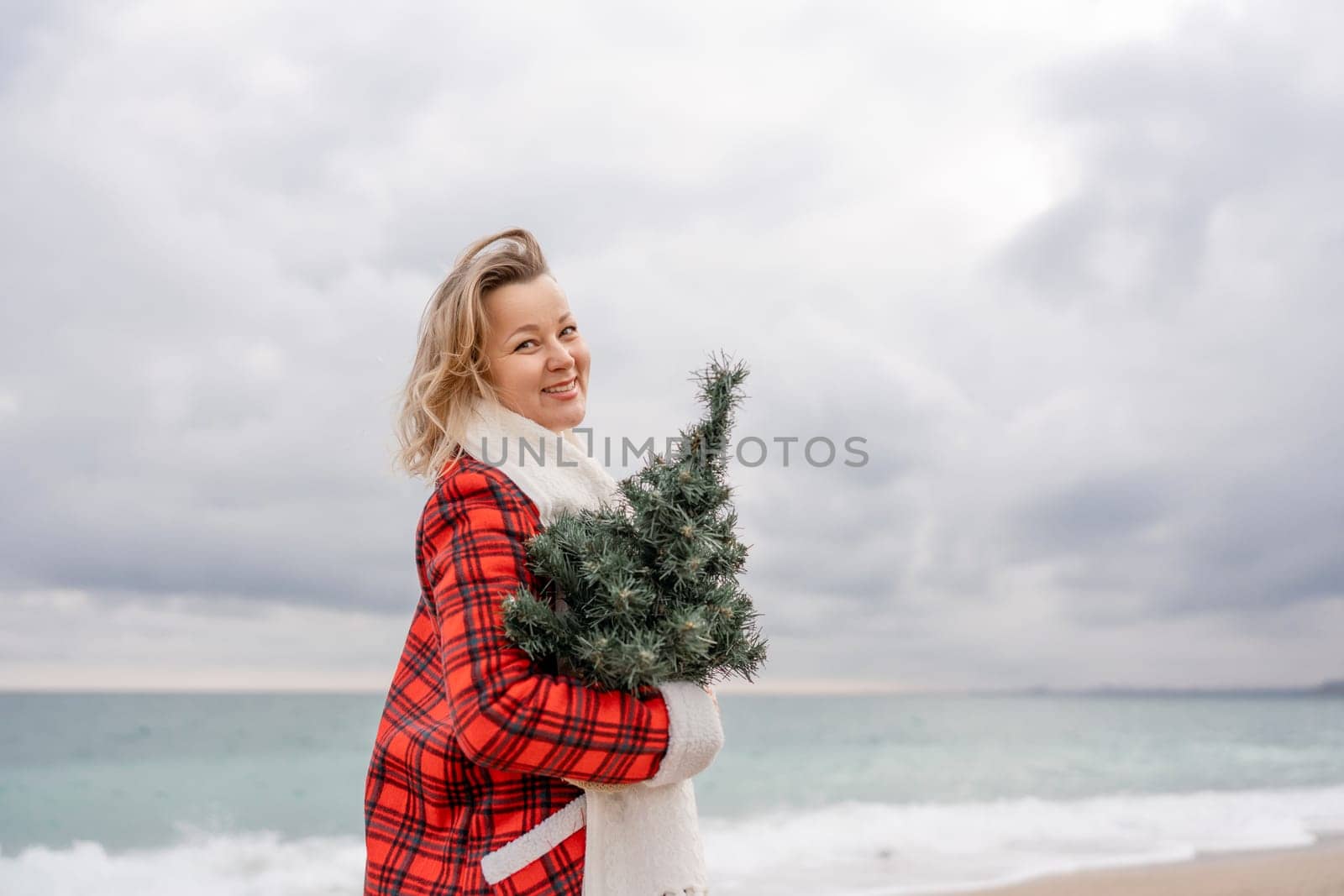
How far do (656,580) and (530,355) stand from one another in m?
0.55

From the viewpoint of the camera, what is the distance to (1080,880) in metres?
8.09

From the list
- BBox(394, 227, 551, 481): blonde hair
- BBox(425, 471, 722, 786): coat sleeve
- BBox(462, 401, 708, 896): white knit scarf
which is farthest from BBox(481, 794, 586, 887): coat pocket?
BBox(394, 227, 551, 481): blonde hair

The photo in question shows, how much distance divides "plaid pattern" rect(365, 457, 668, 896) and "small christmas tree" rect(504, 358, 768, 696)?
4cm

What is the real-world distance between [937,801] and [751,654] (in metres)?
14.1

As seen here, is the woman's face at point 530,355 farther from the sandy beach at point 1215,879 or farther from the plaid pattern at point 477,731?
the sandy beach at point 1215,879

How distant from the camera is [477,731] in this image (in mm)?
1427

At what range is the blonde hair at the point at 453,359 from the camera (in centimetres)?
185

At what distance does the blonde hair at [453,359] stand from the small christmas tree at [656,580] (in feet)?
1.22

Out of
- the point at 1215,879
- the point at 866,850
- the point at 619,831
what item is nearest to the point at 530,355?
the point at 619,831

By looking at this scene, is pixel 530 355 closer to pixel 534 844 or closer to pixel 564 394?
pixel 564 394

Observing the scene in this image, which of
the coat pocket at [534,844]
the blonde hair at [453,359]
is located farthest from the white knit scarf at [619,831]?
the blonde hair at [453,359]

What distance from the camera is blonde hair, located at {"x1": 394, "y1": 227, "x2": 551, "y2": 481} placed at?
6.07ft

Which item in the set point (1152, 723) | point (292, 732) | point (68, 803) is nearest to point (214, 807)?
point (68, 803)

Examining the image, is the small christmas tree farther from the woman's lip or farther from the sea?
the sea
